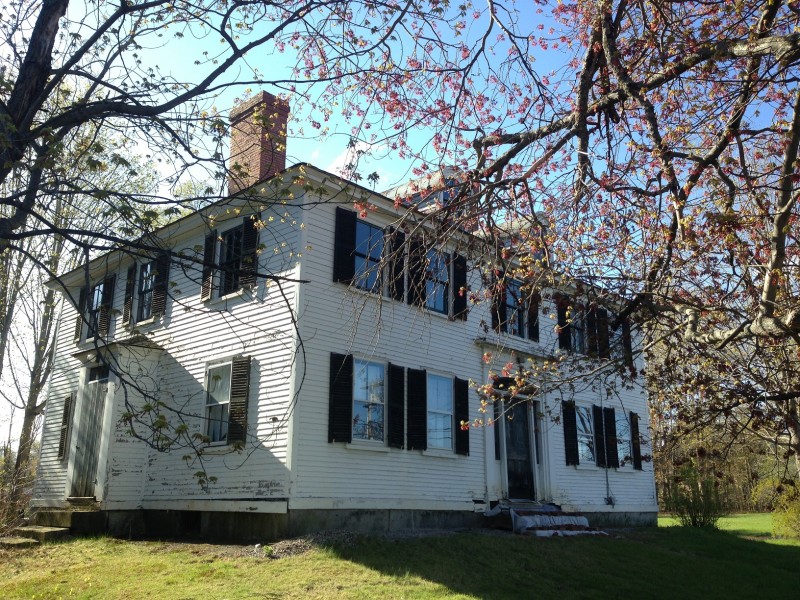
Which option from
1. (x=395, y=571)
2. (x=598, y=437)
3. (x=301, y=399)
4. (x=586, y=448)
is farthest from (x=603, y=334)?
(x=598, y=437)

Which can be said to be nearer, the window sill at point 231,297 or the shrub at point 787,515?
the window sill at point 231,297

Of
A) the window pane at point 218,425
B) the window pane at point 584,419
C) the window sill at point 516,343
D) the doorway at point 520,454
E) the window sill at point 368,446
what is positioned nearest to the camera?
the window sill at point 368,446

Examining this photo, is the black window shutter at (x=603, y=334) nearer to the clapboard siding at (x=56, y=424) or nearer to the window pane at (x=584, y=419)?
the window pane at (x=584, y=419)

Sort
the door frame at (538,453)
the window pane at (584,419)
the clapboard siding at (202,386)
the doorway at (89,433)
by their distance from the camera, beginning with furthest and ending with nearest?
the window pane at (584,419) → the door frame at (538,453) → the doorway at (89,433) → the clapboard siding at (202,386)

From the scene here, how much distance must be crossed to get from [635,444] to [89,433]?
14.0 metres

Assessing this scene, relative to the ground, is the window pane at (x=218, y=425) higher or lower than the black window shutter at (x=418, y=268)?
lower

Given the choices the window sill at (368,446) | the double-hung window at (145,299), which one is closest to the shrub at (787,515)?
the window sill at (368,446)

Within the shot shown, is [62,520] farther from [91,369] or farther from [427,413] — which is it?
[427,413]

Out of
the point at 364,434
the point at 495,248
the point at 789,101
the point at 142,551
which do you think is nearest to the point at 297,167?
the point at 364,434

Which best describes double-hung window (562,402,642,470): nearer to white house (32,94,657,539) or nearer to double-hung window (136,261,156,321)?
white house (32,94,657,539)

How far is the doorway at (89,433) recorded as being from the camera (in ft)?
47.1

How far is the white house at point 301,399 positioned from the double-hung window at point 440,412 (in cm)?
4

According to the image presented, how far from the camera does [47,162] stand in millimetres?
5832

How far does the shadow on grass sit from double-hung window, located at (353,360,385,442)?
2.27 metres
